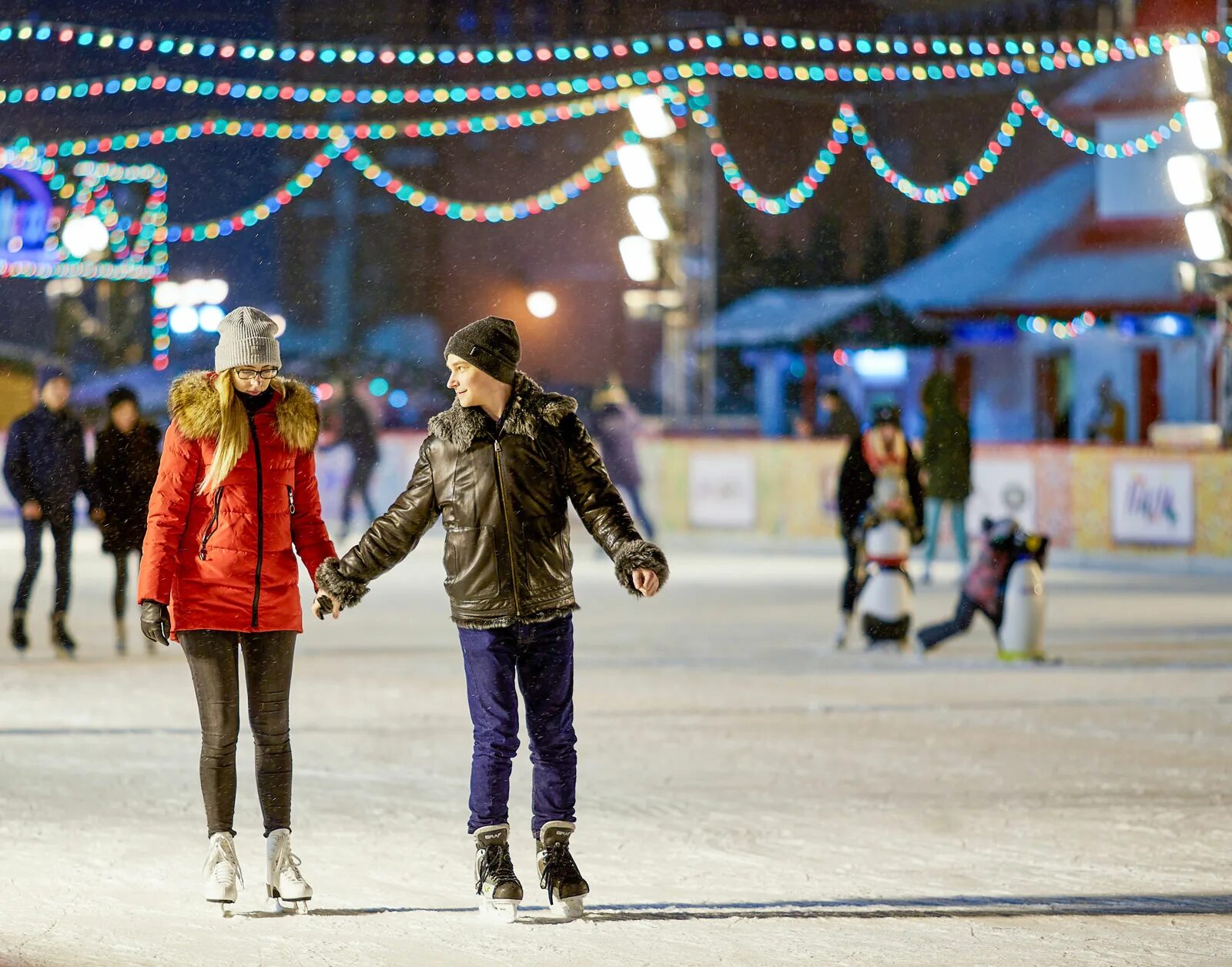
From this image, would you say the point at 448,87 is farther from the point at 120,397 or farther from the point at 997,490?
the point at 120,397

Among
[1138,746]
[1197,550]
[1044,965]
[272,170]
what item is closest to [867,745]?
[1138,746]

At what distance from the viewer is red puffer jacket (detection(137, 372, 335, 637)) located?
4.71 meters

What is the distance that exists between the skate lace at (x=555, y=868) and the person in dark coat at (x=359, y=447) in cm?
1529

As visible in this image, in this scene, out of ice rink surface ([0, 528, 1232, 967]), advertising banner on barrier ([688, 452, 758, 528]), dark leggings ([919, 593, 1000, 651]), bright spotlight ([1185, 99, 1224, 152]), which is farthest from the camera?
advertising banner on barrier ([688, 452, 758, 528])

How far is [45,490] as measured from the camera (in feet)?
34.0

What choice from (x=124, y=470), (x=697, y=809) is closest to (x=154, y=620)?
(x=697, y=809)

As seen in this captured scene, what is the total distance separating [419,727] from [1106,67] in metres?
25.4

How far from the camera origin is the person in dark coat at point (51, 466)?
33.6 feet

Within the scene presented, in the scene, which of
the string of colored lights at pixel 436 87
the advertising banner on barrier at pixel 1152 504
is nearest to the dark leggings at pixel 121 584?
the string of colored lights at pixel 436 87

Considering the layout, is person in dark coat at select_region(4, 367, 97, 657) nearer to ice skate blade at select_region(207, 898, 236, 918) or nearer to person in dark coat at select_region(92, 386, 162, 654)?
person in dark coat at select_region(92, 386, 162, 654)

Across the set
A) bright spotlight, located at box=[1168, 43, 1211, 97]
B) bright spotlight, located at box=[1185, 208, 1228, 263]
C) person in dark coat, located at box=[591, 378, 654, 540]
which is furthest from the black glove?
bright spotlight, located at box=[1185, 208, 1228, 263]

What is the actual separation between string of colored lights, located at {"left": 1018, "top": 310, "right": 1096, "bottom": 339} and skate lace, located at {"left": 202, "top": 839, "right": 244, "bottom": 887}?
2531 cm

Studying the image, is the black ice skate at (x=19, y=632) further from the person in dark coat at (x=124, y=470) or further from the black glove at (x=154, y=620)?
the black glove at (x=154, y=620)

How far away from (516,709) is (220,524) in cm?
84
